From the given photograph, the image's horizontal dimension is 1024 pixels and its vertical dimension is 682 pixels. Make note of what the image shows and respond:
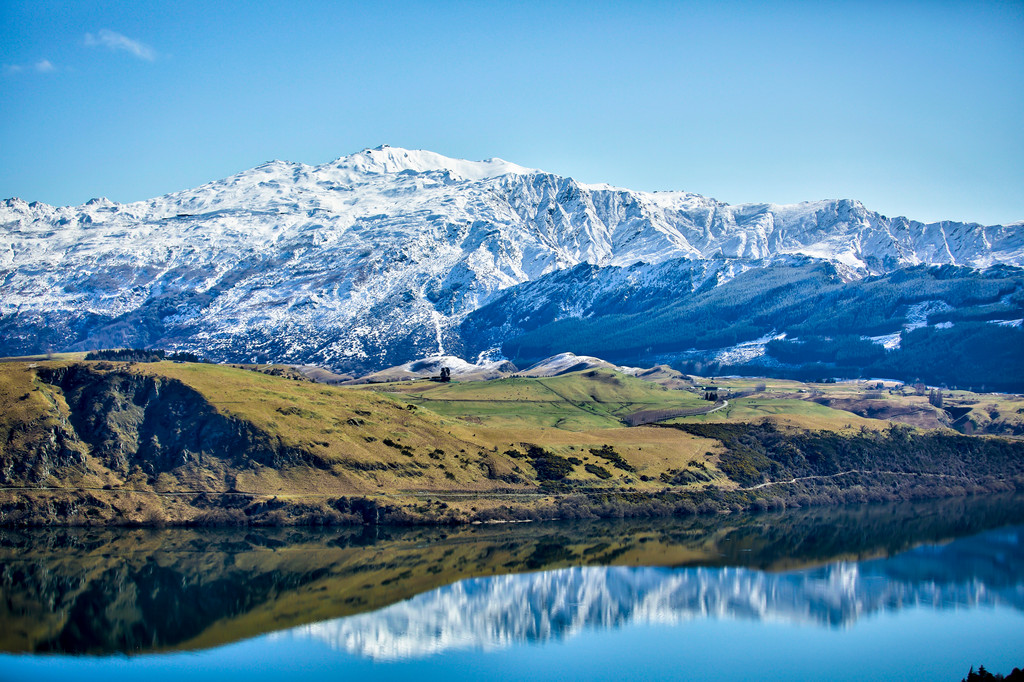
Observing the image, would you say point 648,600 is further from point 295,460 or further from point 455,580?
point 295,460

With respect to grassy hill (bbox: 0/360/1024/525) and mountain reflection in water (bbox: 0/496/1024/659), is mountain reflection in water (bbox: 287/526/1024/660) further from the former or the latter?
grassy hill (bbox: 0/360/1024/525)

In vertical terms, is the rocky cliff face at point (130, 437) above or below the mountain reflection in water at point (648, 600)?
above

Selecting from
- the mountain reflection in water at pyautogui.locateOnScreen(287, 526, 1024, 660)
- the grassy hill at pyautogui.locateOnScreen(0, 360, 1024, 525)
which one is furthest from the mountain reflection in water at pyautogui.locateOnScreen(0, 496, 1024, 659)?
the grassy hill at pyautogui.locateOnScreen(0, 360, 1024, 525)

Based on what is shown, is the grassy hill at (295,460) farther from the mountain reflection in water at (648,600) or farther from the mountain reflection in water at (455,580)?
the mountain reflection in water at (648,600)

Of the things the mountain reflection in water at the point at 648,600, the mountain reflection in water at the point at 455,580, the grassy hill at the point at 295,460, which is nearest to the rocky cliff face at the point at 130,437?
the grassy hill at the point at 295,460

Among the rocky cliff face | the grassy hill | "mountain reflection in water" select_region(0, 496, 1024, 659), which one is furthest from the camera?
the rocky cliff face

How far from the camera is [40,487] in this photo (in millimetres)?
116812

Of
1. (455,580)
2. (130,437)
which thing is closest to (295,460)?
(130,437)

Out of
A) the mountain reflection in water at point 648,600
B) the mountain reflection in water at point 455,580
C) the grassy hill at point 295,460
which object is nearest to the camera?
the mountain reflection in water at point 648,600

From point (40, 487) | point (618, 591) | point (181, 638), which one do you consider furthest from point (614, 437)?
point (181, 638)

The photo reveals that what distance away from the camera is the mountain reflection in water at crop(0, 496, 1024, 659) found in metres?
80.0

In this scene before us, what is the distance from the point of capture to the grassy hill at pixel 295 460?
119 m

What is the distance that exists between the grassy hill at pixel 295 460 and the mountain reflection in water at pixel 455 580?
5035 millimetres

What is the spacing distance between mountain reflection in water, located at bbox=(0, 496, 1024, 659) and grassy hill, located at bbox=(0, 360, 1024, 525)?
5035 millimetres
